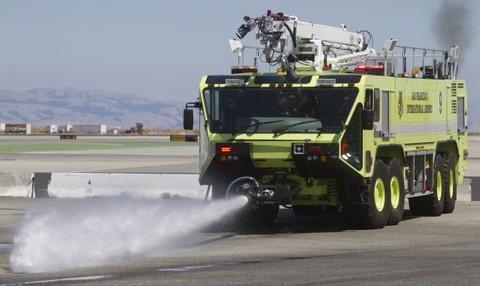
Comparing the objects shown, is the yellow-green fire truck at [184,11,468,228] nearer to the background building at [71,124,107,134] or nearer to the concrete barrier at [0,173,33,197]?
the concrete barrier at [0,173,33,197]

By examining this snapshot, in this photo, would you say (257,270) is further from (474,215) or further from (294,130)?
(474,215)

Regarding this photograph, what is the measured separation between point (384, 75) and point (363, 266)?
732cm

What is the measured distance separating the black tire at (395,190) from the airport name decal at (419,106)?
1130 mm

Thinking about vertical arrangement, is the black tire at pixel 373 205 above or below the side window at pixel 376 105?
below

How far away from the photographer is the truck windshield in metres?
21.5

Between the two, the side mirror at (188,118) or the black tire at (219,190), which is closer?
the black tire at (219,190)

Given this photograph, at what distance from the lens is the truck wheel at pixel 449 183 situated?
85.8 feet

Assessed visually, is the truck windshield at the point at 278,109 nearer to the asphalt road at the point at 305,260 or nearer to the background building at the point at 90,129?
the asphalt road at the point at 305,260

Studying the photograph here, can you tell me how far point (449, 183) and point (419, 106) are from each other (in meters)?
2.51

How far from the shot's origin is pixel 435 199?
2556cm

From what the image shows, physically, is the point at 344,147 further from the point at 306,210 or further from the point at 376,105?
the point at 306,210

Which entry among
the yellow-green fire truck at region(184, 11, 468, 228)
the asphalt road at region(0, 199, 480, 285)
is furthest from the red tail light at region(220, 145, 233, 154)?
the asphalt road at region(0, 199, 480, 285)

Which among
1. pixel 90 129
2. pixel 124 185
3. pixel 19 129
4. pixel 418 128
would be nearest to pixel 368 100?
pixel 418 128

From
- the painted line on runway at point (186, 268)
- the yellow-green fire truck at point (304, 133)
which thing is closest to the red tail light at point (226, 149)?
the yellow-green fire truck at point (304, 133)
